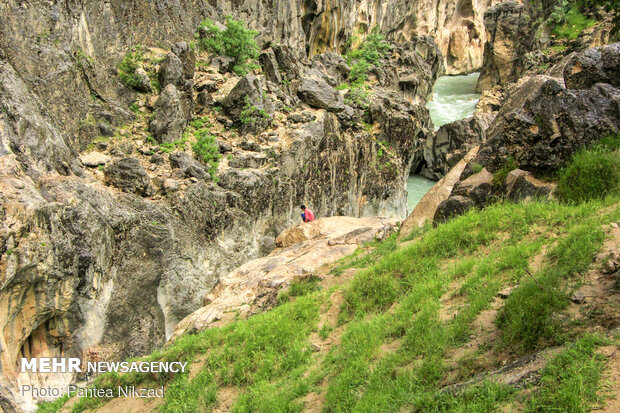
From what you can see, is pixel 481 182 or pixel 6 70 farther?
pixel 6 70

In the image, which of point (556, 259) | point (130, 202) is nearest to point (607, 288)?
point (556, 259)

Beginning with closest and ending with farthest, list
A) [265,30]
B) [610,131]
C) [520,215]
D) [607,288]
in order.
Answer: [607,288], [520,215], [610,131], [265,30]

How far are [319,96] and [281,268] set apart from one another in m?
11.7

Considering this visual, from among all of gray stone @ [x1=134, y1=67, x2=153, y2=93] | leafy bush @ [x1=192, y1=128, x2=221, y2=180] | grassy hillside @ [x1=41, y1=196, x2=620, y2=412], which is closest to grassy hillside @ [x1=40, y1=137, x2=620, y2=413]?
grassy hillside @ [x1=41, y1=196, x2=620, y2=412]

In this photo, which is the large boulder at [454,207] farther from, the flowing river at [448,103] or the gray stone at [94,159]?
the flowing river at [448,103]

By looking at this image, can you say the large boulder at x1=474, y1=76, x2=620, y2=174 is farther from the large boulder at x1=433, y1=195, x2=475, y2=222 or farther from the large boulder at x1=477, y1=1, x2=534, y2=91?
the large boulder at x1=477, y1=1, x2=534, y2=91

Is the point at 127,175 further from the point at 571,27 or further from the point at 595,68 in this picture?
the point at 571,27

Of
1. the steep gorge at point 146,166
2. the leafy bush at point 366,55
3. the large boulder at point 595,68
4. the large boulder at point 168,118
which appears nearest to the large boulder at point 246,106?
A: the steep gorge at point 146,166

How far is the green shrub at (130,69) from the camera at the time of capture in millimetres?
16547

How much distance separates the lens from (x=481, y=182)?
10328 millimetres

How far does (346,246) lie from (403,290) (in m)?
5.57

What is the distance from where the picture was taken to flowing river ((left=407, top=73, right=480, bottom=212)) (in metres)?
35.9

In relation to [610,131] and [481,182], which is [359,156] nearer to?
[481,182]

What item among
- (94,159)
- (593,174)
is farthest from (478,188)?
(94,159)
